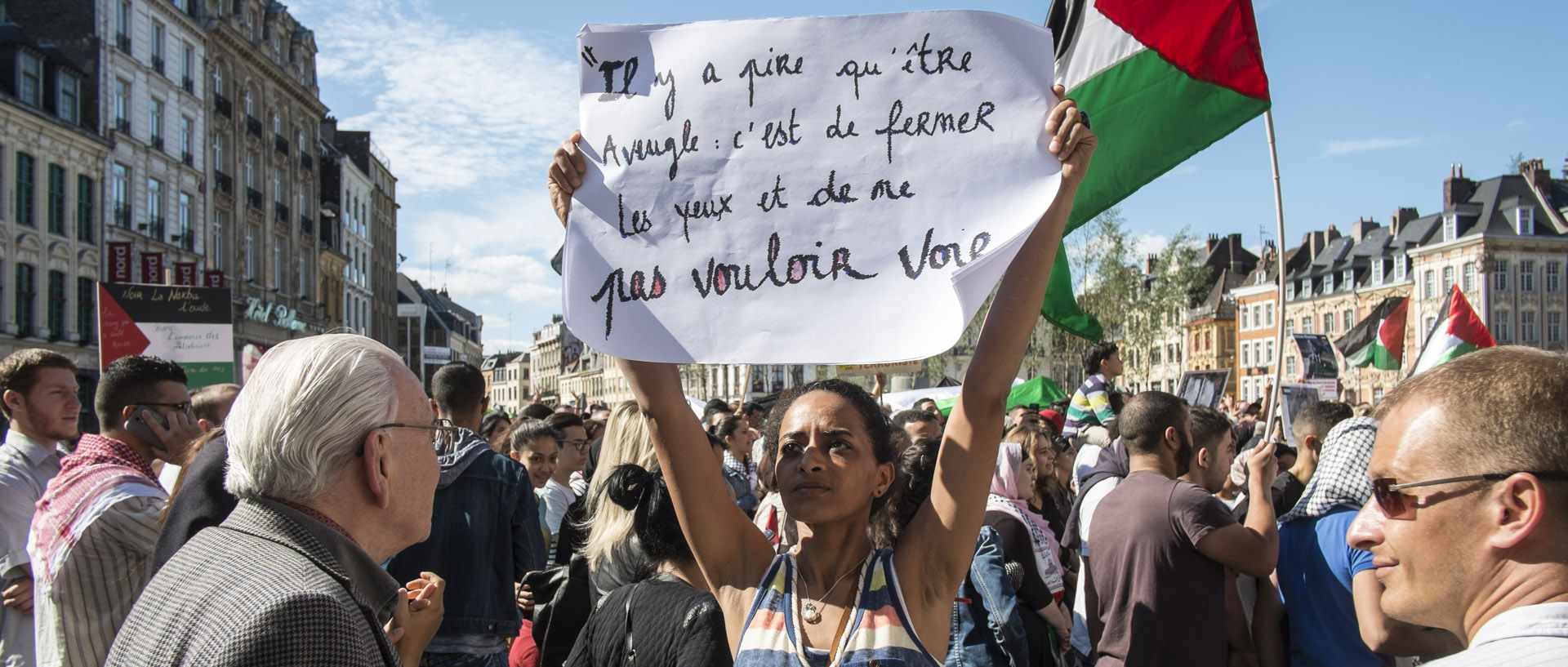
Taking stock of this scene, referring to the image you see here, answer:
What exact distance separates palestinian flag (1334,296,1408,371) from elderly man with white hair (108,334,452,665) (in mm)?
15298

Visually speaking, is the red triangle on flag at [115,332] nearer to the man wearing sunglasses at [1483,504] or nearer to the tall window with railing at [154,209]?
the man wearing sunglasses at [1483,504]

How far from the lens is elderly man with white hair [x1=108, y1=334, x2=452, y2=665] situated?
168 centimetres

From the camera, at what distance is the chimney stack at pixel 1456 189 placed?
64250mm

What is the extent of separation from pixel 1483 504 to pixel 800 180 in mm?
1471

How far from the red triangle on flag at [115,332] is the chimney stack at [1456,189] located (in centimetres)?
7245

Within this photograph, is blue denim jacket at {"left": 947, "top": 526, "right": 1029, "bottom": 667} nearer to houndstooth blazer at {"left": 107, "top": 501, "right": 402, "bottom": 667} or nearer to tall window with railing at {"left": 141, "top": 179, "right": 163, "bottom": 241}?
houndstooth blazer at {"left": 107, "top": 501, "right": 402, "bottom": 667}

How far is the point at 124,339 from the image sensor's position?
933 centimetres

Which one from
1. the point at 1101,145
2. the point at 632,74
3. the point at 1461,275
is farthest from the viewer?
the point at 1461,275

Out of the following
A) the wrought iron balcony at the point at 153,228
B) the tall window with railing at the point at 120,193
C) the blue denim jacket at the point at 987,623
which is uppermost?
the tall window with railing at the point at 120,193

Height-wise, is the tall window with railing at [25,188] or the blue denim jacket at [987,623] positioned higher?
the tall window with railing at [25,188]

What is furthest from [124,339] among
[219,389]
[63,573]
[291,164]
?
[291,164]

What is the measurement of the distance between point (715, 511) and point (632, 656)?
2.48ft

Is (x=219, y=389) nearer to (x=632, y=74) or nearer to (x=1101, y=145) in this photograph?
(x=632, y=74)

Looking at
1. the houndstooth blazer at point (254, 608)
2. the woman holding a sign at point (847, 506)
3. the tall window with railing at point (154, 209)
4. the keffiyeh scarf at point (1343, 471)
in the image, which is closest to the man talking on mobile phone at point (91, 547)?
the houndstooth blazer at point (254, 608)
